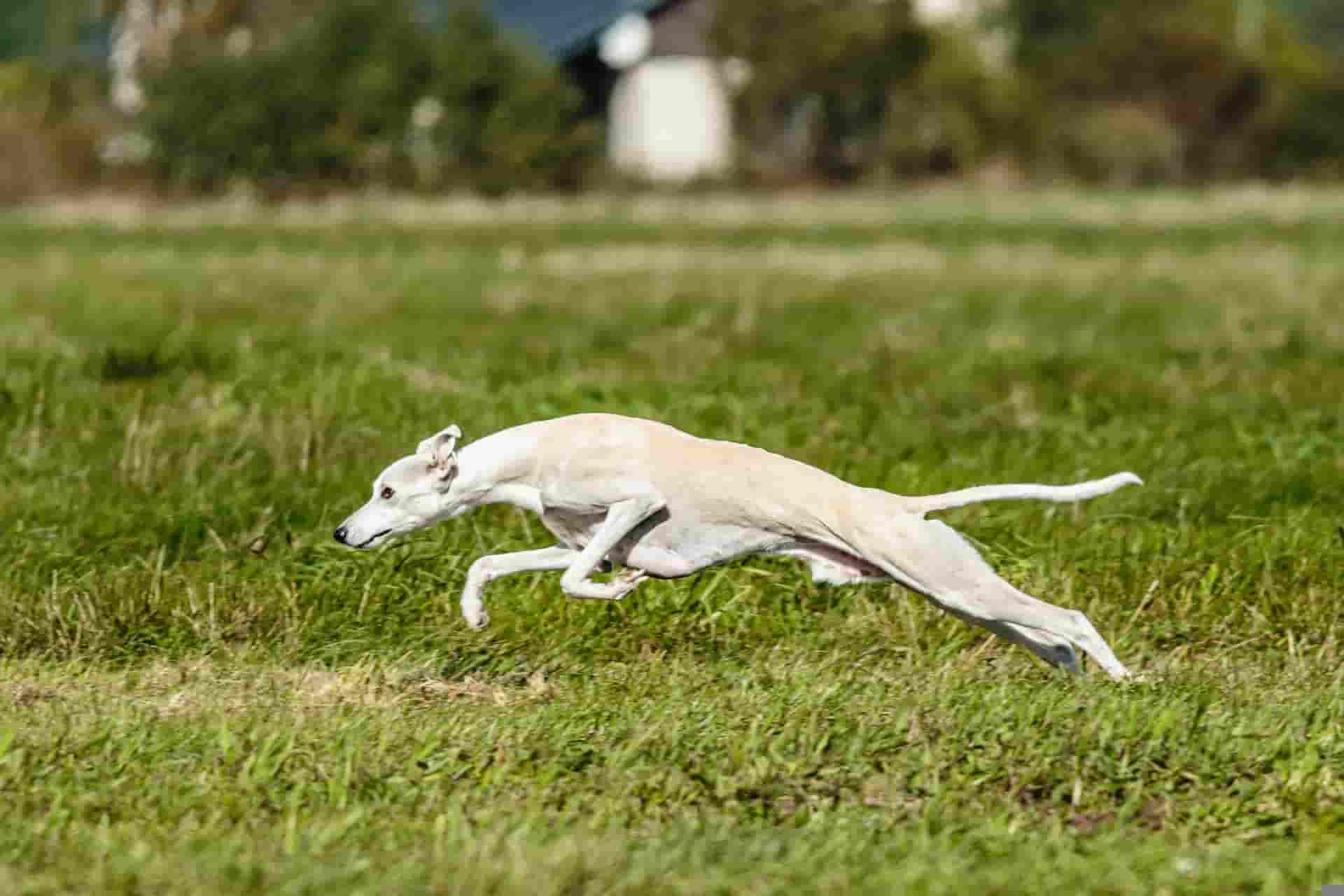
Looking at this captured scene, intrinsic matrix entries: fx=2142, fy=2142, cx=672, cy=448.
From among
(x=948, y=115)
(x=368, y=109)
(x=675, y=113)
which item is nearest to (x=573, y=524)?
(x=368, y=109)

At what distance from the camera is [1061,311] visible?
1630 centimetres

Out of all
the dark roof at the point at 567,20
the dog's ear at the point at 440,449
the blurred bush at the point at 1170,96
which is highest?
the dark roof at the point at 567,20

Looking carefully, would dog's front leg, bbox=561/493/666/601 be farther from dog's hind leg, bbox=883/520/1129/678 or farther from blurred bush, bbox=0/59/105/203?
blurred bush, bbox=0/59/105/203

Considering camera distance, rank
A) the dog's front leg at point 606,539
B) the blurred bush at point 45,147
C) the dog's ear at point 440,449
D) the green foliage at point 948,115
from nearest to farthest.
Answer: the dog's front leg at point 606,539 < the dog's ear at point 440,449 < the blurred bush at point 45,147 < the green foliage at point 948,115

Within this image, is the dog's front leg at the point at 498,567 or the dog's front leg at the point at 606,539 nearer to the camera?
the dog's front leg at the point at 606,539

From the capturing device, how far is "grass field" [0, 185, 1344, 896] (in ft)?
15.6

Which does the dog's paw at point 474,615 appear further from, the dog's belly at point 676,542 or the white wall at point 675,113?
the white wall at point 675,113

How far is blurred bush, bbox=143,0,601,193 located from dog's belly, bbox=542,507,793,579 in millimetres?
32473

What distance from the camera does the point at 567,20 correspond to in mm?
47188

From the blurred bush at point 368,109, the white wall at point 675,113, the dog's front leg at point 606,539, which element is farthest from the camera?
the white wall at point 675,113

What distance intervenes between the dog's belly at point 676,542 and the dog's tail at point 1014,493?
1.31ft

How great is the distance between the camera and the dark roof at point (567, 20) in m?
46.0

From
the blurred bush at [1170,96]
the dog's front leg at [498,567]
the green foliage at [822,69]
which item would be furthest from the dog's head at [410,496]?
the blurred bush at [1170,96]

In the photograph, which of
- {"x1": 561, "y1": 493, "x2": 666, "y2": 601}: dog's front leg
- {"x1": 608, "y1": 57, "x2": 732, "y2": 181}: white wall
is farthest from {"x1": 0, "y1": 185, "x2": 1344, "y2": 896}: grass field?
{"x1": 608, "y1": 57, "x2": 732, "y2": 181}: white wall
